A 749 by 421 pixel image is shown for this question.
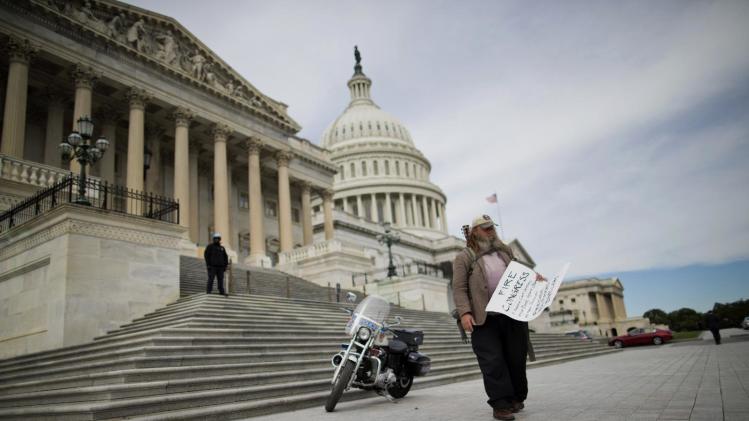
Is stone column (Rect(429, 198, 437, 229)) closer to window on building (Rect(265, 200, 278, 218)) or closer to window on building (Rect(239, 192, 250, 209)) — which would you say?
window on building (Rect(265, 200, 278, 218))

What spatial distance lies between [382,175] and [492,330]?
87657 millimetres

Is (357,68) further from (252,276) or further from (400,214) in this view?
(252,276)

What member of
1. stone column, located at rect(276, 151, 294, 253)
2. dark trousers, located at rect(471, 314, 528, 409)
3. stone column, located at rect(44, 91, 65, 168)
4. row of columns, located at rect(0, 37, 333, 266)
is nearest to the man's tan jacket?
dark trousers, located at rect(471, 314, 528, 409)

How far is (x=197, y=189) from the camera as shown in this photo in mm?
33594

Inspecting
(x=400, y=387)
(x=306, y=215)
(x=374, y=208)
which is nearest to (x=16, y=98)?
(x=306, y=215)

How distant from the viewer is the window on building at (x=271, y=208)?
136ft

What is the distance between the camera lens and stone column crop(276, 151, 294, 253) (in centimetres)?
3422

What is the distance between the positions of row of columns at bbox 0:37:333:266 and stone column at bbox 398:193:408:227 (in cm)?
5127

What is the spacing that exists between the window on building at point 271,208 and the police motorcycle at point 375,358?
34.1 m

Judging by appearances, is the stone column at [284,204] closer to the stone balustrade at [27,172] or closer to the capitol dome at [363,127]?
the stone balustrade at [27,172]

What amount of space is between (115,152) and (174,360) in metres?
25.1

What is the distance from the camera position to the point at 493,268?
600cm

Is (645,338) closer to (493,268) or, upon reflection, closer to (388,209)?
(493,268)

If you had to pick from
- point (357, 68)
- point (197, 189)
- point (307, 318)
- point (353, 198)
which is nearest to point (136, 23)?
point (197, 189)
